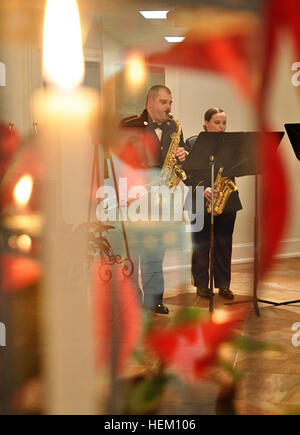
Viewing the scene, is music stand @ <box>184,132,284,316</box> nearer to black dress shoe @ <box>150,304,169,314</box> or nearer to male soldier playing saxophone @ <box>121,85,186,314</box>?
male soldier playing saxophone @ <box>121,85,186,314</box>

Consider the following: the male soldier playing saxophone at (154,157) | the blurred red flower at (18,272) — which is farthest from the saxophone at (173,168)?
the blurred red flower at (18,272)

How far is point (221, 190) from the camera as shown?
54.8 inches

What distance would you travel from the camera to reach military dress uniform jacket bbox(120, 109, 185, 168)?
1.34 metres

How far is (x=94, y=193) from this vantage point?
1.30m

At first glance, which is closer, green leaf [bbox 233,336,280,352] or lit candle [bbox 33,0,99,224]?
lit candle [bbox 33,0,99,224]

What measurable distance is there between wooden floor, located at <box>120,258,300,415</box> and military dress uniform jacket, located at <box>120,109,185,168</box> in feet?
0.87

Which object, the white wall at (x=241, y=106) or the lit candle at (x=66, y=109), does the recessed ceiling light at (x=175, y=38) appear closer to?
the white wall at (x=241, y=106)

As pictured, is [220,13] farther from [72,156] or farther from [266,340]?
[266,340]

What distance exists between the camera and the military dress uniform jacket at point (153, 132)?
1345 millimetres

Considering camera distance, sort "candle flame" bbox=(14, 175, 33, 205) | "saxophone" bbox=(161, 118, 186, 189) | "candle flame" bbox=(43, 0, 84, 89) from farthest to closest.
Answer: "saxophone" bbox=(161, 118, 186, 189), "candle flame" bbox=(14, 175, 33, 205), "candle flame" bbox=(43, 0, 84, 89)

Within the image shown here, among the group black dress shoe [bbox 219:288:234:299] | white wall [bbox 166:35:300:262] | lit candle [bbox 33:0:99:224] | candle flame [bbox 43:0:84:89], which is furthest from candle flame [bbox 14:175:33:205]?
black dress shoe [bbox 219:288:234:299]

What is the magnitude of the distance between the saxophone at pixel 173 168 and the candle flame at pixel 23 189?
1.01 feet

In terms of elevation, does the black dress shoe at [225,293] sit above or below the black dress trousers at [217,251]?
below

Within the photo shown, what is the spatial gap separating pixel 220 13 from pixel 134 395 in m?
0.88
